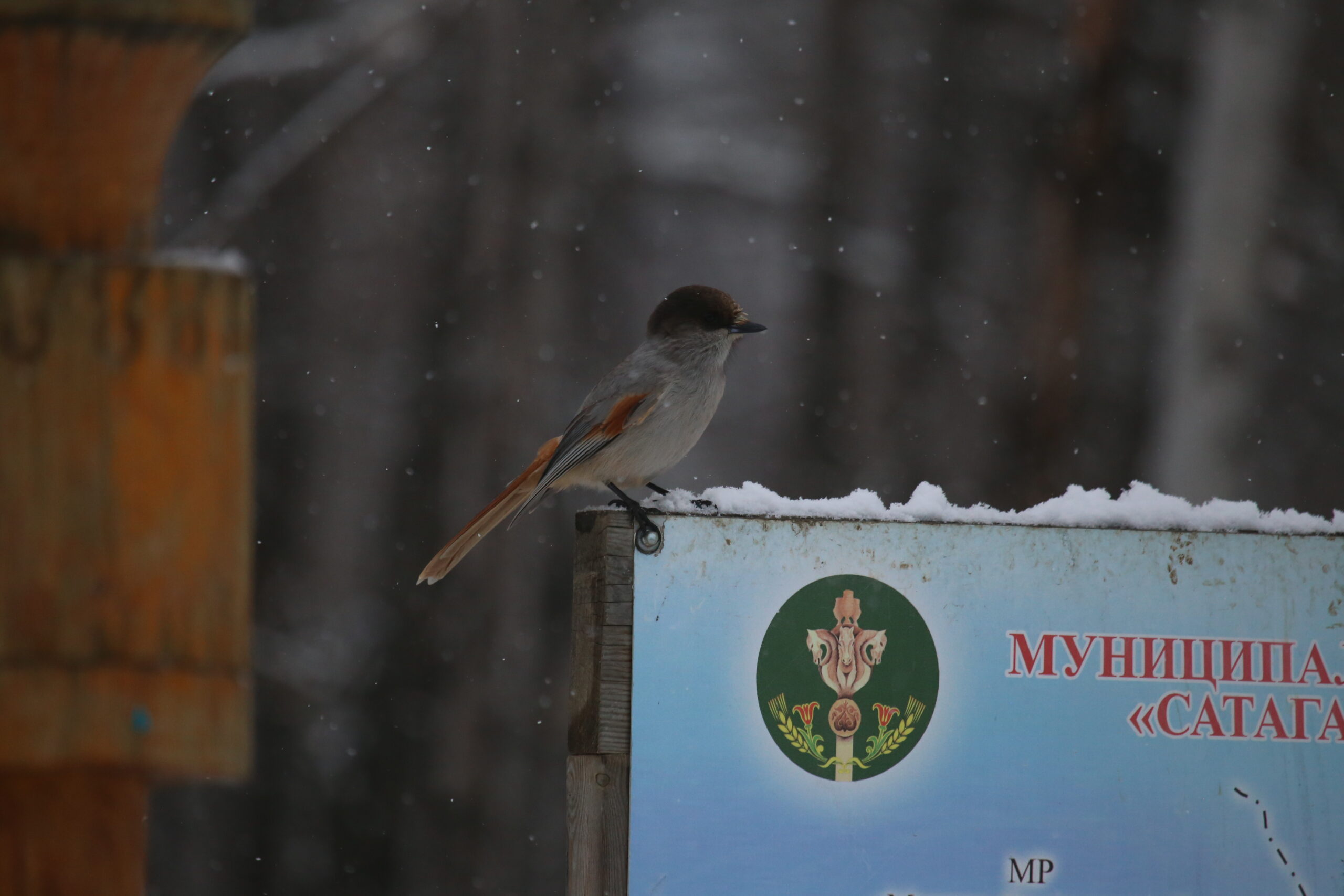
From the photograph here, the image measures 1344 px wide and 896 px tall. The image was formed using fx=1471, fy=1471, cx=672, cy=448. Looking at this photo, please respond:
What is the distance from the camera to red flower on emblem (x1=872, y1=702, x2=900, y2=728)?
10.6 ft

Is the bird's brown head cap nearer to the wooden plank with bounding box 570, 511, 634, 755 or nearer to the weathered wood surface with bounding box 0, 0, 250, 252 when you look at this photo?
the wooden plank with bounding box 570, 511, 634, 755

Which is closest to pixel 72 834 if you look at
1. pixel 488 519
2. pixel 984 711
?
pixel 984 711

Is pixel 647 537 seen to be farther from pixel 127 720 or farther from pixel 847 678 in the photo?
pixel 127 720

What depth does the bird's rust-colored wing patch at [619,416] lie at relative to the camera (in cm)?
409

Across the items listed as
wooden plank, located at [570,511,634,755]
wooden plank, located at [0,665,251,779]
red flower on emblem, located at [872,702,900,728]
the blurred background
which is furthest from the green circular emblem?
the blurred background

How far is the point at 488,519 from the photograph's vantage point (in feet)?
12.9

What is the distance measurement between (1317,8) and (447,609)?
19.0 feet

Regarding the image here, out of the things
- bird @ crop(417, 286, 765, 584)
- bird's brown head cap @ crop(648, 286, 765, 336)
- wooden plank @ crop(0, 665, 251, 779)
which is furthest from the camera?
bird's brown head cap @ crop(648, 286, 765, 336)

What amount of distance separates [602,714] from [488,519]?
0.93 meters

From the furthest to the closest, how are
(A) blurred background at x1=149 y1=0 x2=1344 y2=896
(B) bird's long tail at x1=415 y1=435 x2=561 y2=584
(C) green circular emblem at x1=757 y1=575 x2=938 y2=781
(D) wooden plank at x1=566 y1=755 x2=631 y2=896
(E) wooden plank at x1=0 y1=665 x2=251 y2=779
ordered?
(A) blurred background at x1=149 y1=0 x2=1344 y2=896 → (B) bird's long tail at x1=415 y1=435 x2=561 y2=584 → (C) green circular emblem at x1=757 y1=575 x2=938 y2=781 → (D) wooden plank at x1=566 y1=755 x2=631 y2=896 → (E) wooden plank at x1=0 y1=665 x2=251 y2=779

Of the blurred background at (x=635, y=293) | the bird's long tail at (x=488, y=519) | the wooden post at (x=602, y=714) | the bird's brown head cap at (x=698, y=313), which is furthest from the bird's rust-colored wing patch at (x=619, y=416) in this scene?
the blurred background at (x=635, y=293)

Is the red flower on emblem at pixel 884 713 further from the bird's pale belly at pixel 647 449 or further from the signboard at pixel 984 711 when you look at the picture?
the bird's pale belly at pixel 647 449

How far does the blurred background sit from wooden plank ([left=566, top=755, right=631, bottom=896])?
4.49 meters

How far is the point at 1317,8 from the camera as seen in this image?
8.11m
